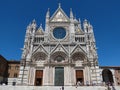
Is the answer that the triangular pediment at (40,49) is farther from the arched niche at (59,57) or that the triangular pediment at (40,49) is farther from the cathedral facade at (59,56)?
the arched niche at (59,57)

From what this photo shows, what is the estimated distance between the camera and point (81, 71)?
27641 mm

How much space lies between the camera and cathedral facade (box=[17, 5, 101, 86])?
2661 cm

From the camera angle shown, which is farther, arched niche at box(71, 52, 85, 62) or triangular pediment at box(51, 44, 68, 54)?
triangular pediment at box(51, 44, 68, 54)

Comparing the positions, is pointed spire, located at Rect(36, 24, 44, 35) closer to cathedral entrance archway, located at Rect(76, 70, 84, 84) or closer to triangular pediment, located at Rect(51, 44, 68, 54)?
triangular pediment, located at Rect(51, 44, 68, 54)

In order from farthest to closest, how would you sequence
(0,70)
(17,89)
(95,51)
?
(0,70)
(95,51)
(17,89)

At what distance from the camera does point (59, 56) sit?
29031 millimetres

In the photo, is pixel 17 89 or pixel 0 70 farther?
pixel 0 70

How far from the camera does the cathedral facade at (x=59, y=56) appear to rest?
26609 mm

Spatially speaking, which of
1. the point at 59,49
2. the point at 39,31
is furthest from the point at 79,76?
the point at 39,31

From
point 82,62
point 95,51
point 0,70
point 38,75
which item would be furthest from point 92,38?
point 0,70

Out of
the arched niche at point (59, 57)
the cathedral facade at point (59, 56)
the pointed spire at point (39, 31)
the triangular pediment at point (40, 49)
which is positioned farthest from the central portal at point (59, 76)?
the pointed spire at point (39, 31)

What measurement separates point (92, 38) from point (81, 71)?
7.15 meters

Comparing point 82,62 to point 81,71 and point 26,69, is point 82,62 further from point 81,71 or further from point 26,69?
point 26,69

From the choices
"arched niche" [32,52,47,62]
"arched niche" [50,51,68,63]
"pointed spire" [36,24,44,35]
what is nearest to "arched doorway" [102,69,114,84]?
"arched niche" [50,51,68,63]
